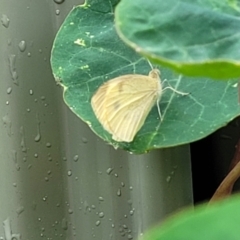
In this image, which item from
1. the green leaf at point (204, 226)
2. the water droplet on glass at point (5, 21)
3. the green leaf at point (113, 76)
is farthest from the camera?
the water droplet on glass at point (5, 21)

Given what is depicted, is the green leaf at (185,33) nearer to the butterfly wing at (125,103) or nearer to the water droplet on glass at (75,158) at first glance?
the butterfly wing at (125,103)

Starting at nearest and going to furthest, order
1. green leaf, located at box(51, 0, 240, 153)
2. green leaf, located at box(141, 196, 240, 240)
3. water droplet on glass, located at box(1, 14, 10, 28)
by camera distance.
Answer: green leaf, located at box(141, 196, 240, 240) → green leaf, located at box(51, 0, 240, 153) → water droplet on glass, located at box(1, 14, 10, 28)

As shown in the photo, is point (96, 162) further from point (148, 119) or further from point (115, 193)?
point (148, 119)

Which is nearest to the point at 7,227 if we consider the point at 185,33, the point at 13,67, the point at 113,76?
the point at 13,67

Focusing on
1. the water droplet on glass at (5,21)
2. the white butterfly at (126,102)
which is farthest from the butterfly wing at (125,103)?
the water droplet on glass at (5,21)

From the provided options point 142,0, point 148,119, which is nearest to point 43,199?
point 148,119

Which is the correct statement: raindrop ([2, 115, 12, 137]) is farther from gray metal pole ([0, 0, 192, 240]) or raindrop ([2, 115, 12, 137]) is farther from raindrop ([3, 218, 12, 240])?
raindrop ([3, 218, 12, 240])

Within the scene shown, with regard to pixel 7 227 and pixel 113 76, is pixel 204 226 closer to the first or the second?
pixel 113 76

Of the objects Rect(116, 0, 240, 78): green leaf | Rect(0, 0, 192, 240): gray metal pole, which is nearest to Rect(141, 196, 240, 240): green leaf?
Rect(116, 0, 240, 78): green leaf
